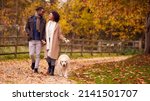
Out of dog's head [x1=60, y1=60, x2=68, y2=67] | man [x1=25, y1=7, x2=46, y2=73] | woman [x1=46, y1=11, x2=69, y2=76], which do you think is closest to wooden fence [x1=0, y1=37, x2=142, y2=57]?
man [x1=25, y1=7, x2=46, y2=73]

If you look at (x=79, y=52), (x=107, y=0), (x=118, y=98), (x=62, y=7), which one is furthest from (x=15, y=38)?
(x=118, y=98)

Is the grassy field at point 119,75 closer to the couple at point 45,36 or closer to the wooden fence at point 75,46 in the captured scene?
the couple at point 45,36

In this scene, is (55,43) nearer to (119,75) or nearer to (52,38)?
(52,38)

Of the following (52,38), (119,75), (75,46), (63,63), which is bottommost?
(75,46)

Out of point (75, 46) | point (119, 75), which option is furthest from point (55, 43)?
point (75, 46)

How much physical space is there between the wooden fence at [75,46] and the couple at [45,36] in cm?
823

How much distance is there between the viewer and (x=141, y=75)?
15.5 metres

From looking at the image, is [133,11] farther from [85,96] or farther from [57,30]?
[85,96]

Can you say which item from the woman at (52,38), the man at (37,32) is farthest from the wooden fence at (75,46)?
the woman at (52,38)

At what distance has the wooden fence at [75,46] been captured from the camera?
77.1ft

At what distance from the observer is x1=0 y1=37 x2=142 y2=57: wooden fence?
23500 mm

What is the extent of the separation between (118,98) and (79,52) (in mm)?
22030

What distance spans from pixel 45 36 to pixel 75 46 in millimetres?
16323

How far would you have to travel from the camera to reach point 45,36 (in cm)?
1445
